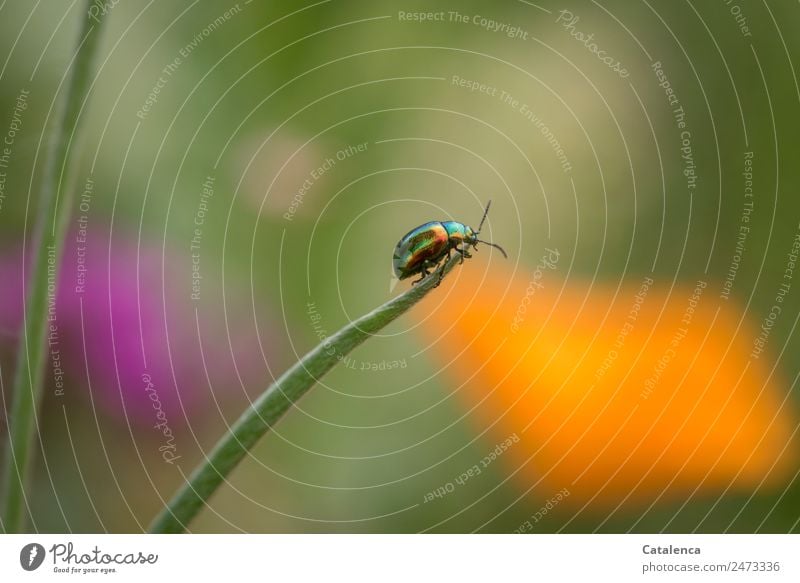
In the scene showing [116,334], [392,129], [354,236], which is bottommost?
[116,334]

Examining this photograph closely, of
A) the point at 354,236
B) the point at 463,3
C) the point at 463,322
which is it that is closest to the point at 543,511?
the point at 463,322

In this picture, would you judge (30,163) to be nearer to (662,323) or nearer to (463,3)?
(463,3)
